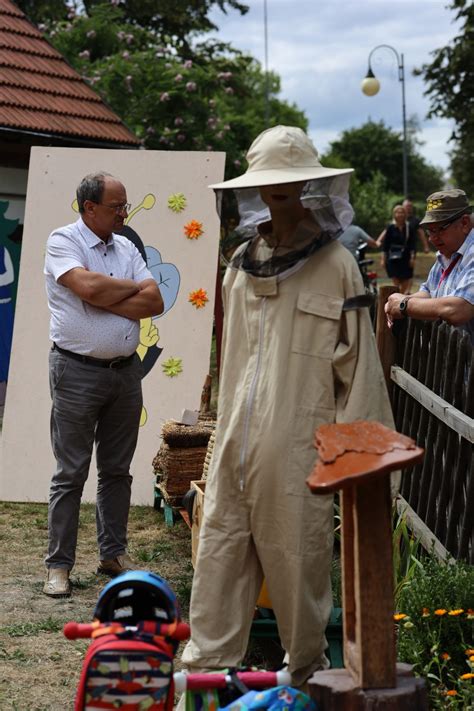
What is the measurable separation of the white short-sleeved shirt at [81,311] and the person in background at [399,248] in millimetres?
12811

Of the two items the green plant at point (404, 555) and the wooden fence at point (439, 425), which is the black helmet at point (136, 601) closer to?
the green plant at point (404, 555)

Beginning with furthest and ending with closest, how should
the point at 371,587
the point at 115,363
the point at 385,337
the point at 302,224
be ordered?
the point at 385,337 < the point at 115,363 < the point at 302,224 < the point at 371,587

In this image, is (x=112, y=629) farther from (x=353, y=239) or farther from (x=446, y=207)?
(x=353, y=239)

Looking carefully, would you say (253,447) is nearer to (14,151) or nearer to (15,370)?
(15,370)

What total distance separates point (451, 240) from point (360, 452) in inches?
98.9

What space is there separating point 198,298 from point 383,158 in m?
85.5

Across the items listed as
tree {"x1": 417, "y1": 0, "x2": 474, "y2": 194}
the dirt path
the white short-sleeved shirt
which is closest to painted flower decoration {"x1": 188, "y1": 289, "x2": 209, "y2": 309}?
the dirt path

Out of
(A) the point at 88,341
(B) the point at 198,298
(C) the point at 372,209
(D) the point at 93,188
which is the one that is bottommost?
(A) the point at 88,341

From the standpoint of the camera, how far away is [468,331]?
500cm

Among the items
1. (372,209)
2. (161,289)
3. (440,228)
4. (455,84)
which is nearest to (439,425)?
(440,228)

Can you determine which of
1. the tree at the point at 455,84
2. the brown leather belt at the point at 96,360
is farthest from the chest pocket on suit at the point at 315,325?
the tree at the point at 455,84

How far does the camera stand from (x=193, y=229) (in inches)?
275

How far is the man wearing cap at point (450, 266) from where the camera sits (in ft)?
15.4

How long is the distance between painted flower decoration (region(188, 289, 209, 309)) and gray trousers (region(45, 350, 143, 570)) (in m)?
1.56
